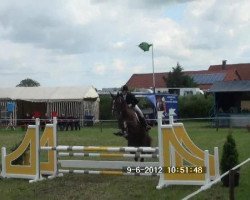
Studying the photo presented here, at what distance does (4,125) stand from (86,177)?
93.1 feet

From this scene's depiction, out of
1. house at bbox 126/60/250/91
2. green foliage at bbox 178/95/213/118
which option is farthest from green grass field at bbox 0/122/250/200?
house at bbox 126/60/250/91

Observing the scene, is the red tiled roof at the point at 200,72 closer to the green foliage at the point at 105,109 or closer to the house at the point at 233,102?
the green foliage at the point at 105,109

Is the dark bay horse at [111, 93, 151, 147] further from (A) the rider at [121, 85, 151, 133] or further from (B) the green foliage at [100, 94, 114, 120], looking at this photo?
(B) the green foliage at [100, 94, 114, 120]

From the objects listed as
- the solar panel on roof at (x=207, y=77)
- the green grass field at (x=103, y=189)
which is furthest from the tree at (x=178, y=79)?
the green grass field at (x=103, y=189)

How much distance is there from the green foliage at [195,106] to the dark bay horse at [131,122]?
33.3 m

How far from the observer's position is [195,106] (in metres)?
46.7

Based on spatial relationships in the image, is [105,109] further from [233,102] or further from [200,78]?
[200,78]

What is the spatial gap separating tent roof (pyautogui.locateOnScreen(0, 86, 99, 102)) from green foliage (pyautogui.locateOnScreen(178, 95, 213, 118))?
29.9 feet

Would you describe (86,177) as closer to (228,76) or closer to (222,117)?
(222,117)

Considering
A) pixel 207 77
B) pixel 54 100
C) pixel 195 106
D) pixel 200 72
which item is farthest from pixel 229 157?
pixel 200 72

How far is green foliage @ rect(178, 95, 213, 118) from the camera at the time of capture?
46.5 meters

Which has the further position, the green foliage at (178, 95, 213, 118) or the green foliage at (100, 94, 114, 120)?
the green foliage at (178, 95, 213, 118)

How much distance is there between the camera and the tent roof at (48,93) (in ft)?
131

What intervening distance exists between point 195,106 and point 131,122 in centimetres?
3400
